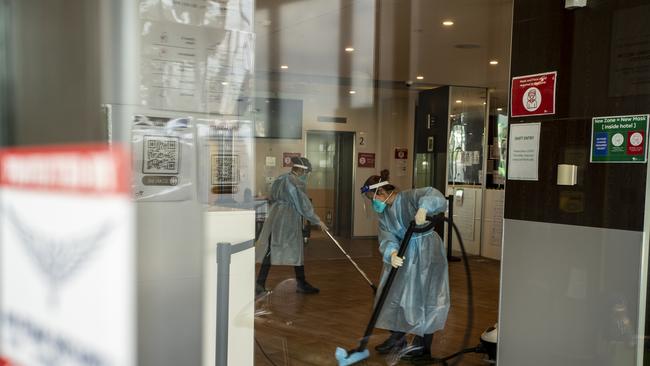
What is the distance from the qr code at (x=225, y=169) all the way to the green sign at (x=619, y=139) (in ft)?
4.85

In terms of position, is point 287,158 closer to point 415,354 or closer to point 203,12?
point 415,354

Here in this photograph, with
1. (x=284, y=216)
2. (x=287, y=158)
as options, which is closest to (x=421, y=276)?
(x=284, y=216)

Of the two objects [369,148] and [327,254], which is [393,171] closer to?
[369,148]

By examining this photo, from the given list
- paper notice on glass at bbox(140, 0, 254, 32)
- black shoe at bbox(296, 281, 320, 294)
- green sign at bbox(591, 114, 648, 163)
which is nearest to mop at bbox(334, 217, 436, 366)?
green sign at bbox(591, 114, 648, 163)

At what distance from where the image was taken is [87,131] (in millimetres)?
750

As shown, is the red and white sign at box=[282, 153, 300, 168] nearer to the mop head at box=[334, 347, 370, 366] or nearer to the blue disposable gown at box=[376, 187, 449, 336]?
the blue disposable gown at box=[376, 187, 449, 336]

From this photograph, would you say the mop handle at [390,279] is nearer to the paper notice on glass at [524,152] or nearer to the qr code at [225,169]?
the paper notice on glass at [524,152]

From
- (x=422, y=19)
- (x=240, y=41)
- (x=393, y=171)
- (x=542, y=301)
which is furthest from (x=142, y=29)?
(x=393, y=171)

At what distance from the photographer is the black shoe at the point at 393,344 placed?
3596mm

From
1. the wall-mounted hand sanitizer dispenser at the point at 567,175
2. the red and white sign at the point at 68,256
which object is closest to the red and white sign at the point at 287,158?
the wall-mounted hand sanitizer dispenser at the point at 567,175

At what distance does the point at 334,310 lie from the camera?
4605 millimetres

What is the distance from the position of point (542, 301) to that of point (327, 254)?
13.0 ft

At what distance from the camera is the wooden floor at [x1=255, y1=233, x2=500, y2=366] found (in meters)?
3.58

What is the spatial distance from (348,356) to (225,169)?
2247mm
